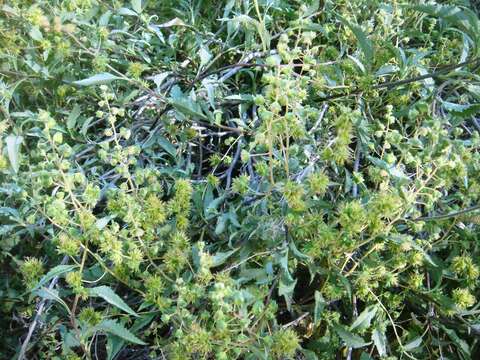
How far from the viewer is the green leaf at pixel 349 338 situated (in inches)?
40.8

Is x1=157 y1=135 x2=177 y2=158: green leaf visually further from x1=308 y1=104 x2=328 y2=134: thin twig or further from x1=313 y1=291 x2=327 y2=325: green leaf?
x1=313 y1=291 x2=327 y2=325: green leaf

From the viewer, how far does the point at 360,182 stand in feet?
3.51

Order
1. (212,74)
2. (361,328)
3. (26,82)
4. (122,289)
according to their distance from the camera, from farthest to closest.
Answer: (26,82) → (212,74) → (122,289) → (361,328)

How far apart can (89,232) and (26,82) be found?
23.5 inches

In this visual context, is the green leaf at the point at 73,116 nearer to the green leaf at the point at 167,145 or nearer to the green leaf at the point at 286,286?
the green leaf at the point at 167,145

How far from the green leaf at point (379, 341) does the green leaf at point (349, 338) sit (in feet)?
0.06

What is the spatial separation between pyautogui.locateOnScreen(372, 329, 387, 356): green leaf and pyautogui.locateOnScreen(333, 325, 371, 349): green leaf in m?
0.02

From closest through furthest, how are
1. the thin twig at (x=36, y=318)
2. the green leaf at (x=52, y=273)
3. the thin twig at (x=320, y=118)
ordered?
the green leaf at (x=52, y=273), the thin twig at (x=36, y=318), the thin twig at (x=320, y=118)

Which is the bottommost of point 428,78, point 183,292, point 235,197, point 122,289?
point 122,289

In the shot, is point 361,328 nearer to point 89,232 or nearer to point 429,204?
point 429,204

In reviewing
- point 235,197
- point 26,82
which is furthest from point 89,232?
point 26,82

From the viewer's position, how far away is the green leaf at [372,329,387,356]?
1.05 m

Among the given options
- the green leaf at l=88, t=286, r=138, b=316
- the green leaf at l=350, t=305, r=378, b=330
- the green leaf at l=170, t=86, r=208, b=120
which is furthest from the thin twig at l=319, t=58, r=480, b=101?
the green leaf at l=88, t=286, r=138, b=316

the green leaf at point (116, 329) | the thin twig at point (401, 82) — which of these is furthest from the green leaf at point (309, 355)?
the thin twig at point (401, 82)
